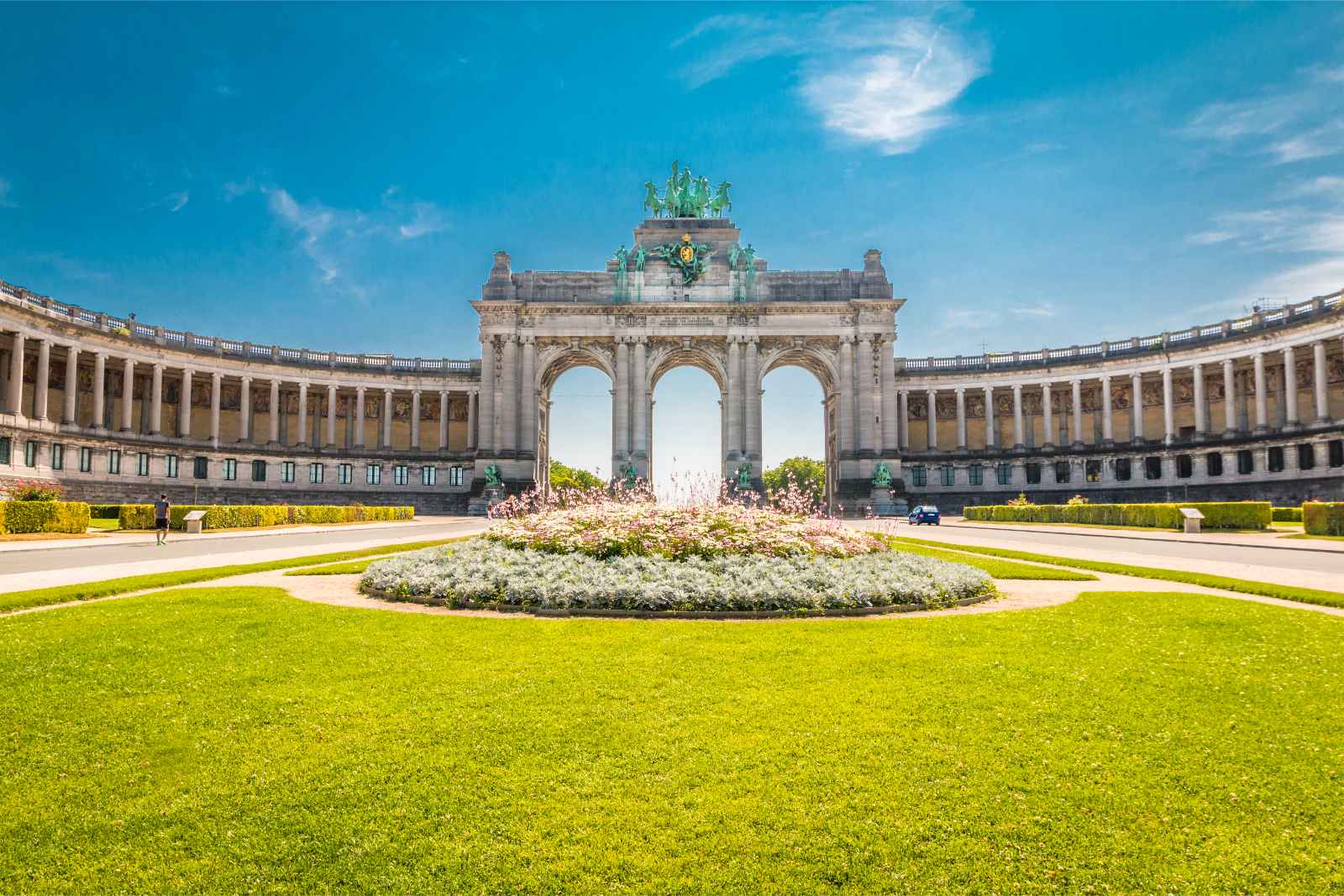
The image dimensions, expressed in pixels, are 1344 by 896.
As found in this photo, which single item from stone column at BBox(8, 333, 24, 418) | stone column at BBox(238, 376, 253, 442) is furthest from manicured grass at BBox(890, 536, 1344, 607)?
stone column at BBox(238, 376, 253, 442)

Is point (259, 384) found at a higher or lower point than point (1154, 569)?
higher

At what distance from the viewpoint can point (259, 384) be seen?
83.9 m

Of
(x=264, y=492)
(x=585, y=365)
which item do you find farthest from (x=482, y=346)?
(x=264, y=492)

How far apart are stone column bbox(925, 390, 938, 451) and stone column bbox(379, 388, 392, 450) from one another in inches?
2569

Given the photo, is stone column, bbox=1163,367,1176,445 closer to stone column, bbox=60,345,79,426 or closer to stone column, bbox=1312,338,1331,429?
stone column, bbox=1312,338,1331,429

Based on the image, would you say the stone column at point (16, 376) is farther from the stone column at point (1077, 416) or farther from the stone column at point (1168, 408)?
the stone column at point (1168, 408)

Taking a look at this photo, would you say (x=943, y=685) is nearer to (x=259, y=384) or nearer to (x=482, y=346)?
(x=482, y=346)

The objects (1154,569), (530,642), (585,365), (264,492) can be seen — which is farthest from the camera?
(585,365)

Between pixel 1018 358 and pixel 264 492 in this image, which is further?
pixel 1018 358

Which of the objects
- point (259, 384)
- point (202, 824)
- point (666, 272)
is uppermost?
point (666, 272)

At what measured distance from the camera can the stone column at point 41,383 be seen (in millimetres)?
62062

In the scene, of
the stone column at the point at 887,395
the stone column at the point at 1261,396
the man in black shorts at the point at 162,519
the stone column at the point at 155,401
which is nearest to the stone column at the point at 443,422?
the stone column at the point at 155,401

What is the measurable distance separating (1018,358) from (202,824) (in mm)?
96689

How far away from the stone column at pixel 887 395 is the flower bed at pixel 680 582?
65.7 meters
